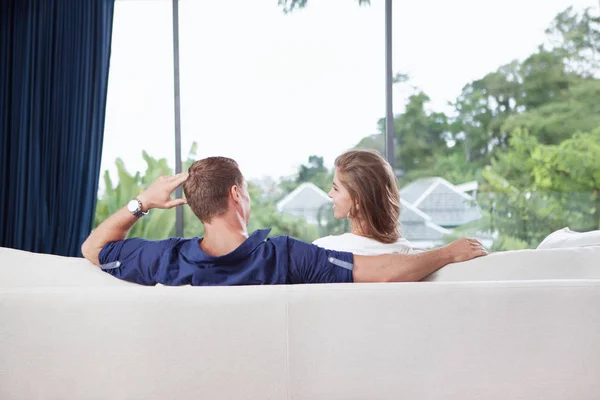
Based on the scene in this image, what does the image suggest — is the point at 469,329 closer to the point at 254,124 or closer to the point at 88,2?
the point at 254,124

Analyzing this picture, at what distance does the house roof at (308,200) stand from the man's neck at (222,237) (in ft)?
8.84

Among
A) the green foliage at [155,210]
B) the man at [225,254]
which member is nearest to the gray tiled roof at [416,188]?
the green foliage at [155,210]

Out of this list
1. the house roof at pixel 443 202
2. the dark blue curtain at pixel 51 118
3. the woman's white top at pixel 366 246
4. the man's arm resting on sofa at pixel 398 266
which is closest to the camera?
the man's arm resting on sofa at pixel 398 266

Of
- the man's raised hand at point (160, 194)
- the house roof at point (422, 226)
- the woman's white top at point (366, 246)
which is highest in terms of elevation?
the man's raised hand at point (160, 194)

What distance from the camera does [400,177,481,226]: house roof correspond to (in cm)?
457

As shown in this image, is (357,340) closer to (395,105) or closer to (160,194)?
(160,194)

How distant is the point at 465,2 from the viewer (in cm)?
465

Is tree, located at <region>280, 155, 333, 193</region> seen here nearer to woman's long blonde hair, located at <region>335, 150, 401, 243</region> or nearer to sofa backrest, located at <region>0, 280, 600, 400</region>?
woman's long blonde hair, located at <region>335, 150, 401, 243</region>

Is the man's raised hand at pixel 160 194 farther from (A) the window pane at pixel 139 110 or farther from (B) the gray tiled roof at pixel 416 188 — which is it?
(B) the gray tiled roof at pixel 416 188

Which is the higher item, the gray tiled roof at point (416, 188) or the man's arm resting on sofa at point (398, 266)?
the gray tiled roof at point (416, 188)

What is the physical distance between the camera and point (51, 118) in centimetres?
441

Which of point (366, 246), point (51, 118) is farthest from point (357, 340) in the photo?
point (51, 118)

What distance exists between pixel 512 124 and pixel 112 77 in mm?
2596

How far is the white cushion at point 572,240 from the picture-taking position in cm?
199
